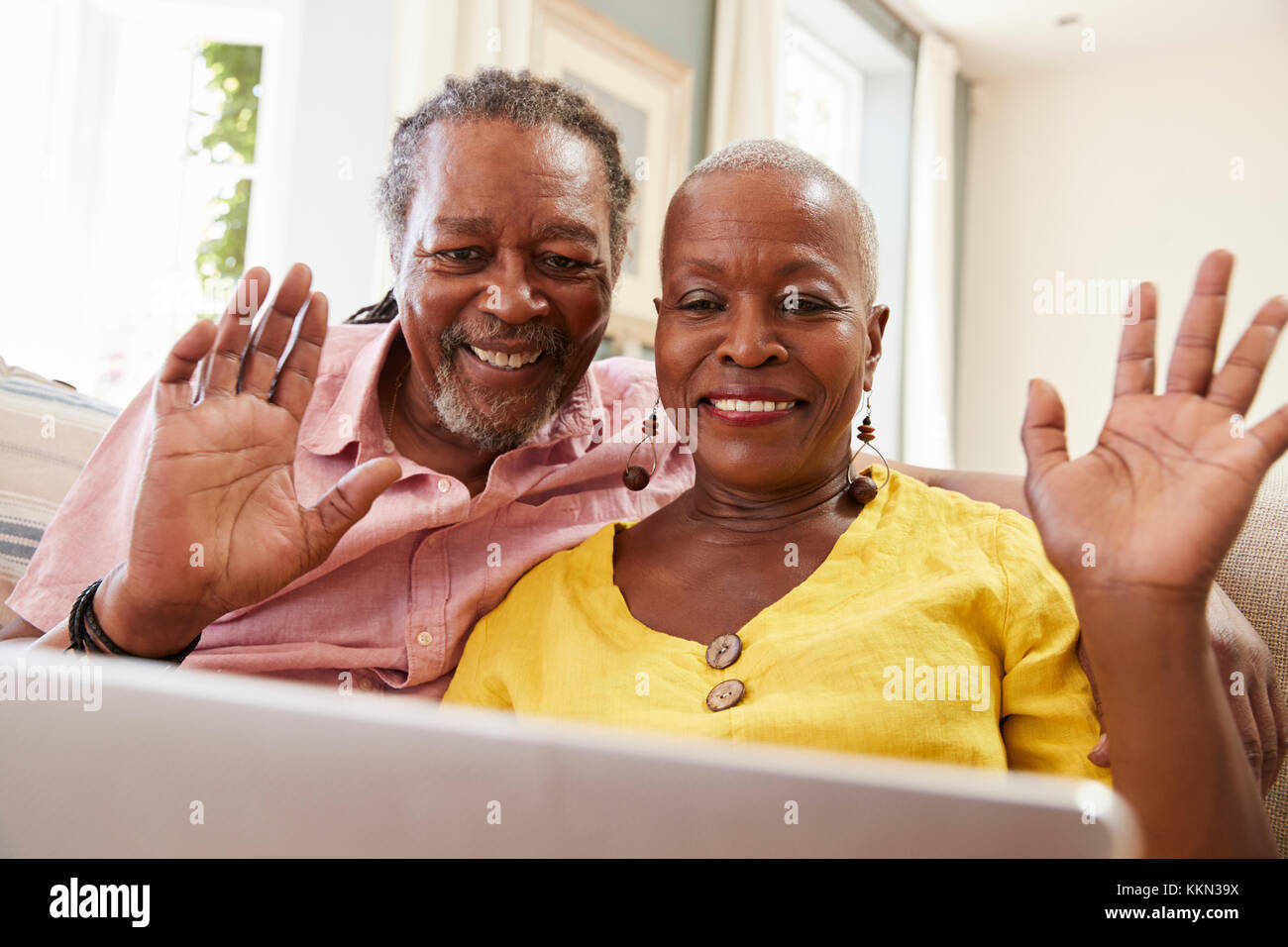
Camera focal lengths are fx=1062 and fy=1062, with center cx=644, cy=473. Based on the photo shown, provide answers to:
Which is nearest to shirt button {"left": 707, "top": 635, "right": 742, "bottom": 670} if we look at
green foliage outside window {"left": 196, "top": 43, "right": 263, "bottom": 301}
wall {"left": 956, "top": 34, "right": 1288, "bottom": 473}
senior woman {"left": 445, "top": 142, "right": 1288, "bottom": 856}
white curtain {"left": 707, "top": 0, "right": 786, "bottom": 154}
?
senior woman {"left": 445, "top": 142, "right": 1288, "bottom": 856}

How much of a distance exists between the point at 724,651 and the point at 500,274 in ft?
1.98

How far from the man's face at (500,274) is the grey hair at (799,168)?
0.81 feet

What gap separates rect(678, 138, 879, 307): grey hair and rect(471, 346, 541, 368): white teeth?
325 mm

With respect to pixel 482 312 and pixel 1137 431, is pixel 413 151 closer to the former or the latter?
pixel 482 312

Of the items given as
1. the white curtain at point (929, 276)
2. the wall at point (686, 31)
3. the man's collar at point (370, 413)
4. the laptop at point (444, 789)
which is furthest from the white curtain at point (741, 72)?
the laptop at point (444, 789)

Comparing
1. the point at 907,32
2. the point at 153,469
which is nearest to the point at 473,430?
the point at 153,469

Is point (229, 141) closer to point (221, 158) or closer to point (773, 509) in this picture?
point (221, 158)

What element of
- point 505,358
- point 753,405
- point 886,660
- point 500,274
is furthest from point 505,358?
point 886,660

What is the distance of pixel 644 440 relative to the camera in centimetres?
151

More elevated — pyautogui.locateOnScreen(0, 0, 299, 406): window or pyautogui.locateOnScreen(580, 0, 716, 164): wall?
pyautogui.locateOnScreen(580, 0, 716, 164): wall

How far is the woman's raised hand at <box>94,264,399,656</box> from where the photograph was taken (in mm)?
1064

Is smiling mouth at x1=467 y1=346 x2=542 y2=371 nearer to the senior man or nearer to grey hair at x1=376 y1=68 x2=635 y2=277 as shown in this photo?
the senior man

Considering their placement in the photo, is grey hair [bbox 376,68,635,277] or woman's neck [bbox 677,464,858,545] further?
grey hair [bbox 376,68,635,277]

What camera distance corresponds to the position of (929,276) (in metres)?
5.48
